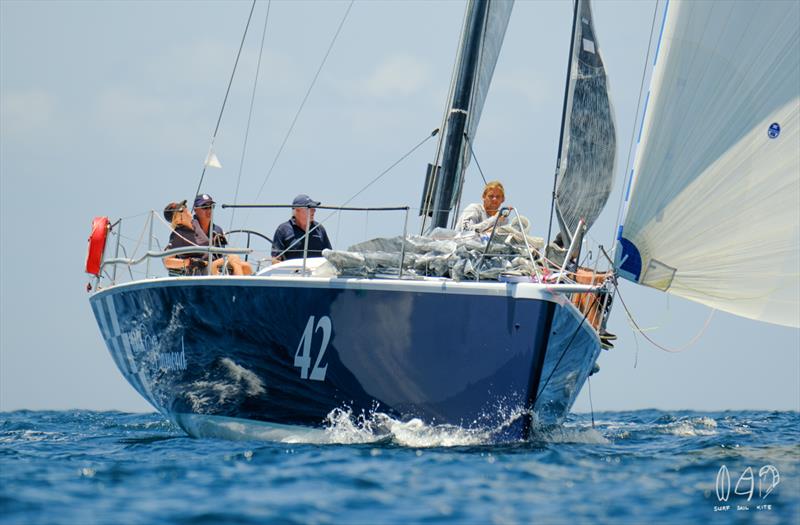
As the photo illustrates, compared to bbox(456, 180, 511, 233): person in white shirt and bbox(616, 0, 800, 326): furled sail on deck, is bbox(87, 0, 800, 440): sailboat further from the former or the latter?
bbox(456, 180, 511, 233): person in white shirt

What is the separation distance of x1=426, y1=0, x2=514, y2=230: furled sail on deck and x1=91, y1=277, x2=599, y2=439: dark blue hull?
255 cm

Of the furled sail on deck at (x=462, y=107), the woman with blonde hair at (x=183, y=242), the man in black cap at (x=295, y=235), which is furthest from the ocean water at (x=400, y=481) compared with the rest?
the furled sail on deck at (x=462, y=107)

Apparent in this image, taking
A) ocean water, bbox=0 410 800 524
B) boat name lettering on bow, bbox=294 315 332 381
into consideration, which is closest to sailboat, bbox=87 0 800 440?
boat name lettering on bow, bbox=294 315 332 381

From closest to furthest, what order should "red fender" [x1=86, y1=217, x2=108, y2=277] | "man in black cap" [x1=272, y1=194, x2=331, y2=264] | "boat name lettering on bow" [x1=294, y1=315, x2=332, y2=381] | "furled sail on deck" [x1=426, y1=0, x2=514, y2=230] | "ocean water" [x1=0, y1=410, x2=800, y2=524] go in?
"ocean water" [x1=0, y1=410, x2=800, y2=524]
"boat name lettering on bow" [x1=294, y1=315, x2=332, y2=381]
"man in black cap" [x1=272, y1=194, x2=331, y2=264]
"furled sail on deck" [x1=426, y1=0, x2=514, y2=230]
"red fender" [x1=86, y1=217, x2=108, y2=277]

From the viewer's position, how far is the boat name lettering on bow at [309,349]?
8.16 m

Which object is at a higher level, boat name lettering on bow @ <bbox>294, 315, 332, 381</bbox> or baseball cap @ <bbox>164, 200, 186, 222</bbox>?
baseball cap @ <bbox>164, 200, 186, 222</bbox>

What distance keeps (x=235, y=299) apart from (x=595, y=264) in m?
2.96

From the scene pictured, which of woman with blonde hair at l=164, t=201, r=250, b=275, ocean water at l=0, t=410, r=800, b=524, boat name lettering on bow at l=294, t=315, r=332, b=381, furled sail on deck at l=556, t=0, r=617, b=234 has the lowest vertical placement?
ocean water at l=0, t=410, r=800, b=524

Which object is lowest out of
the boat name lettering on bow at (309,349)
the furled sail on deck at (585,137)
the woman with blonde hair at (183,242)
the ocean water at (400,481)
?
the ocean water at (400,481)

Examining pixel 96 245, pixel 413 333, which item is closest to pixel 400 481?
pixel 413 333

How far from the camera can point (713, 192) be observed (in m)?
7.55

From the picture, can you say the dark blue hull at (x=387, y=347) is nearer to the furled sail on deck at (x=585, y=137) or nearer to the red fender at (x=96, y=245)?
the furled sail on deck at (x=585, y=137)

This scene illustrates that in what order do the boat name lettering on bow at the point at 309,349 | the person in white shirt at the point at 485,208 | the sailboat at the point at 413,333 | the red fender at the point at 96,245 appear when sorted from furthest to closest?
1. the red fender at the point at 96,245
2. the person in white shirt at the point at 485,208
3. the boat name lettering on bow at the point at 309,349
4. the sailboat at the point at 413,333

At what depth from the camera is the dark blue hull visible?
7.89 metres
